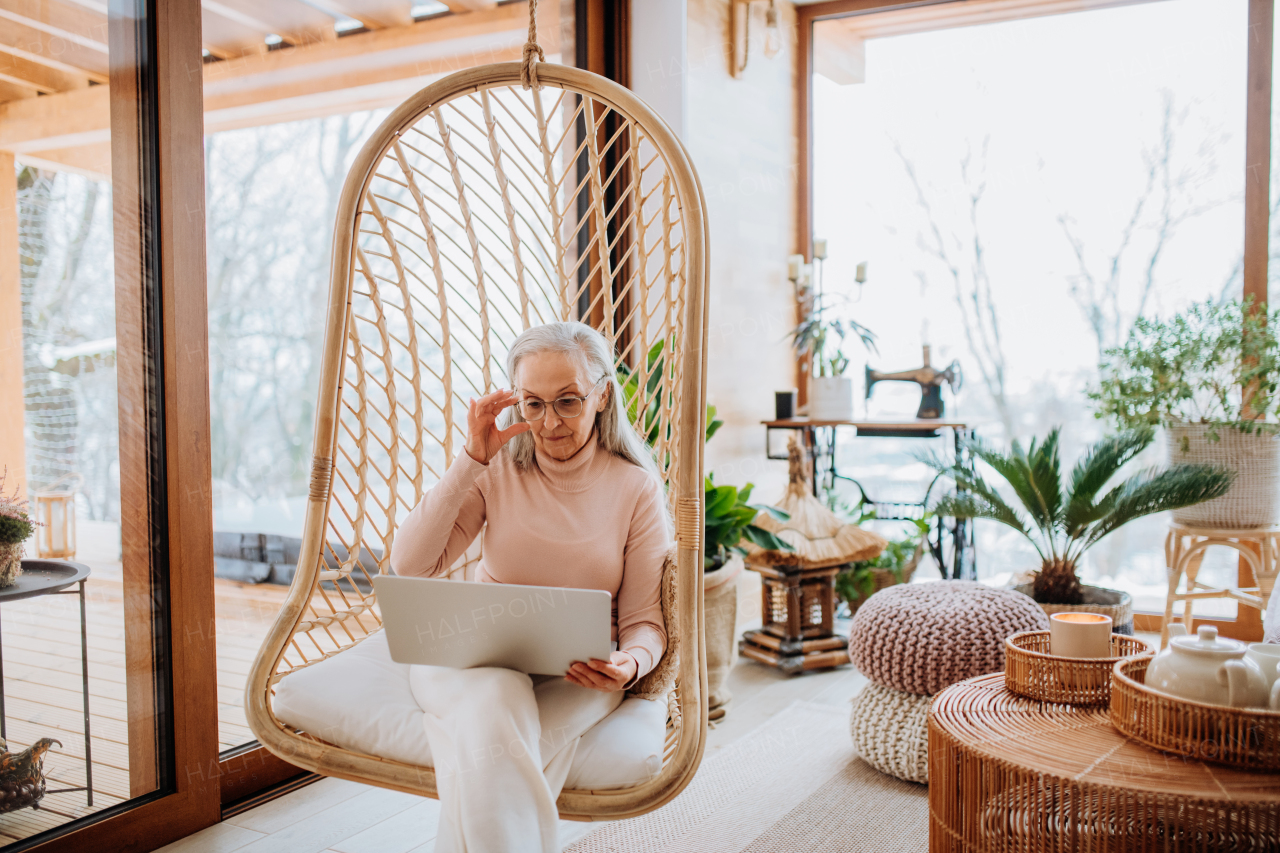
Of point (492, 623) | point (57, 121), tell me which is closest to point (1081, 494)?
point (492, 623)

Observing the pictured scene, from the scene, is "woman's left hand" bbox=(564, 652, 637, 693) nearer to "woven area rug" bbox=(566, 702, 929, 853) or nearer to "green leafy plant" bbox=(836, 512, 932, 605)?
"woven area rug" bbox=(566, 702, 929, 853)

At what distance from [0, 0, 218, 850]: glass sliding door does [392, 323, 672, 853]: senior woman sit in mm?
662

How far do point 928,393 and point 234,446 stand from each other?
241 cm

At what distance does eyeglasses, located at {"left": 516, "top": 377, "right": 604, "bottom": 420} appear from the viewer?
1.57 metres

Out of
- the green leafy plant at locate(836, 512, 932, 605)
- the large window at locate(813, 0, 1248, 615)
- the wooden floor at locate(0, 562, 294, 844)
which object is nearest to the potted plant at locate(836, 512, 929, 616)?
the green leafy plant at locate(836, 512, 932, 605)

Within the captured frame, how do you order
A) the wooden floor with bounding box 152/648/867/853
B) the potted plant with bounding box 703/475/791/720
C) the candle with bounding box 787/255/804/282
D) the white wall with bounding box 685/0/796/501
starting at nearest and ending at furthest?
1. the wooden floor with bounding box 152/648/867/853
2. the potted plant with bounding box 703/475/791/720
3. the white wall with bounding box 685/0/796/501
4. the candle with bounding box 787/255/804/282

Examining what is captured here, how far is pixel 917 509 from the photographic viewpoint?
3719 millimetres

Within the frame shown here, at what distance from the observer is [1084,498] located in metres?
2.71

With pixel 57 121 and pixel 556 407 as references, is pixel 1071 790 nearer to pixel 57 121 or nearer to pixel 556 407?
pixel 556 407

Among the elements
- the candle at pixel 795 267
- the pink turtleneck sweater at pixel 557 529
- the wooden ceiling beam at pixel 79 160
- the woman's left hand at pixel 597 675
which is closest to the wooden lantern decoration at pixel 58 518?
the wooden ceiling beam at pixel 79 160

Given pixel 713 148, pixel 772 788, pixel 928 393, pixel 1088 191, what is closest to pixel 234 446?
pixel 772 788

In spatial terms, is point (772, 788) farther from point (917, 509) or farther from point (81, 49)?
point (81, 49)

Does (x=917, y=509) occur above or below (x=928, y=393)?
below

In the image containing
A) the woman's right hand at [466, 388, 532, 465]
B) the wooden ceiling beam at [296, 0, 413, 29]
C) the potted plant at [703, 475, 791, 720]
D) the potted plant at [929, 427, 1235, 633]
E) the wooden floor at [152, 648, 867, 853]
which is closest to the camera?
the woman's right hand at [466, 388, 532, 465]
